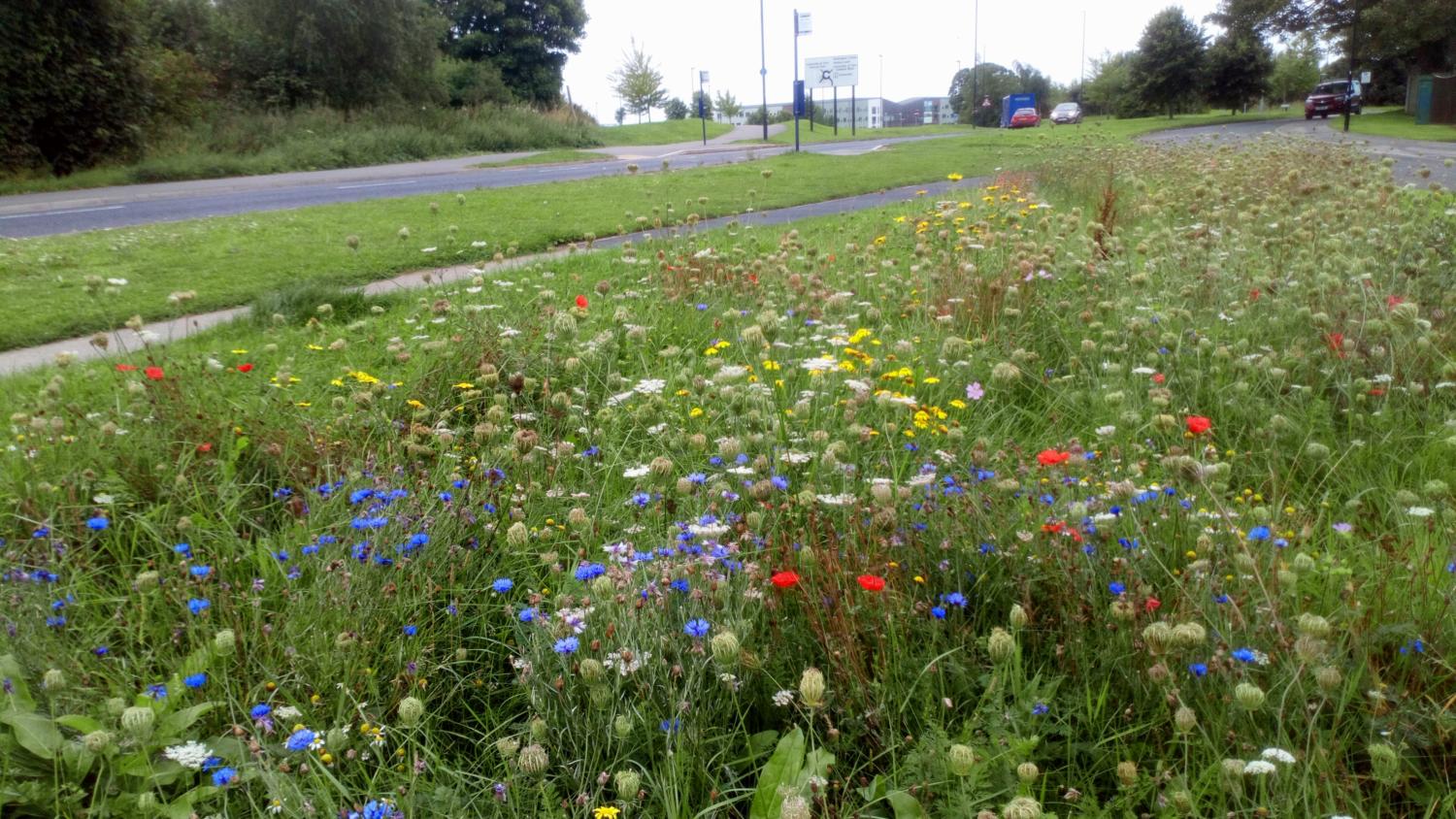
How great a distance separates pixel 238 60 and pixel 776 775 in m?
33.3

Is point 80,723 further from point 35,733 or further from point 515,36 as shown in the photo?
point 515,36

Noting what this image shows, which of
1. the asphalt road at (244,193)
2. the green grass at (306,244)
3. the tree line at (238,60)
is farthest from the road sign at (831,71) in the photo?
the green grass at (306,244)

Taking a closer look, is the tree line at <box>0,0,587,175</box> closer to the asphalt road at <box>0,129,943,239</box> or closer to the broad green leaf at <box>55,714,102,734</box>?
the asphalt road at <box>0,129,943,239</box>

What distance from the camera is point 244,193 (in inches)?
619

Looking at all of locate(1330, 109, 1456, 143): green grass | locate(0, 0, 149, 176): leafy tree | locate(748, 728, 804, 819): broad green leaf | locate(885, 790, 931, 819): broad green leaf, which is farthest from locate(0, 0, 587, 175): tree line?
locate(1330, 109, 1456, 143): green grass

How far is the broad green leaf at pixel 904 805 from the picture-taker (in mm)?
1718

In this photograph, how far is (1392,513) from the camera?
288cm

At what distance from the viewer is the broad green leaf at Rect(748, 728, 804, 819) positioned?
180 centimetres

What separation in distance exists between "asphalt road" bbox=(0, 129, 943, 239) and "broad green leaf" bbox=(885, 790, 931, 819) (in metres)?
11.8

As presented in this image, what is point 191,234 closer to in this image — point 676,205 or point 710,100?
point 676,205

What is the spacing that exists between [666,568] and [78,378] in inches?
138

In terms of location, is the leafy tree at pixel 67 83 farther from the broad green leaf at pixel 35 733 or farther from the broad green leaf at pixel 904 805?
the broad green leaf at pixel 904 805

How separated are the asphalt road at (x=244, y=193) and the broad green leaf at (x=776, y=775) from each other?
11.6 meters

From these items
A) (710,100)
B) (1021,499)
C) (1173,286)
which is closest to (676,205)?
(1173,286)
